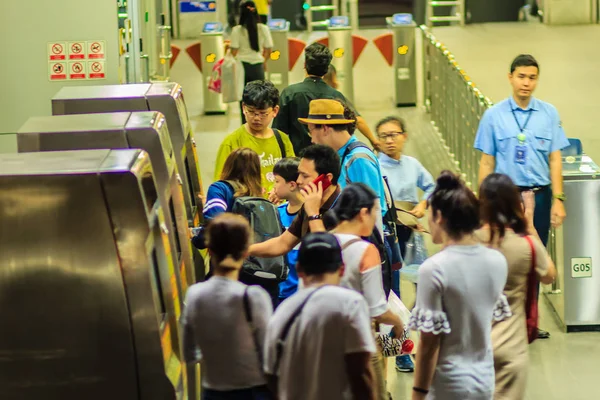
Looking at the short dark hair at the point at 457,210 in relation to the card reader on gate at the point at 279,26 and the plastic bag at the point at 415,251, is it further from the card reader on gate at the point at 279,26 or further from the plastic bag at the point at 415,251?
the card reader on gate at the point at 279,26

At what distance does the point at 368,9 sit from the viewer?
78.4 ft

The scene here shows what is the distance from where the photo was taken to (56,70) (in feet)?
27.7

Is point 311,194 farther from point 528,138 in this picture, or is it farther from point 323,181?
point 528,138

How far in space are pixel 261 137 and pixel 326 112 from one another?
103cm

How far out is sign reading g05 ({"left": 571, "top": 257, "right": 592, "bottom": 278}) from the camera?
7.65 meters

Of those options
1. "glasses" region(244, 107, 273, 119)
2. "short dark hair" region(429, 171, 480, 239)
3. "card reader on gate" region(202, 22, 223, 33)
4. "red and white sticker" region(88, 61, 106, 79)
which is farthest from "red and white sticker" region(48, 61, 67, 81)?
"card reader on gate" region(202, 22, 223, 33)

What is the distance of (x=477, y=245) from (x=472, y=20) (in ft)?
63.5

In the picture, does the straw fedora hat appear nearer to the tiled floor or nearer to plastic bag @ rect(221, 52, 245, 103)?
the tiled floor

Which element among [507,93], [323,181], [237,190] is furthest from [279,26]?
[323,181]

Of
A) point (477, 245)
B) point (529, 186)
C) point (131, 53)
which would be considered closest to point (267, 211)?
point (477, 245)

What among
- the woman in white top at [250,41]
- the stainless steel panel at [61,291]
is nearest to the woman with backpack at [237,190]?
the stainless steel panel at [61,291]

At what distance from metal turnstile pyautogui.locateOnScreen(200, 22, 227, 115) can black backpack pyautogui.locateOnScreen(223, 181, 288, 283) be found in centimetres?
901

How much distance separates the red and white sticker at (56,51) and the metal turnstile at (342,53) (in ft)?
23.1

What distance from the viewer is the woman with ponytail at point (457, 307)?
447 cm
